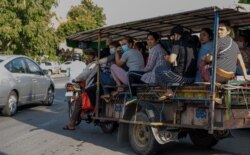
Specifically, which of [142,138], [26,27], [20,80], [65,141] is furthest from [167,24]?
[26,27]

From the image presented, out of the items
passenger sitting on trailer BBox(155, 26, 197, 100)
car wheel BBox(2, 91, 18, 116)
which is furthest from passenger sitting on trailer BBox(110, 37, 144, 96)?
car wheel BBox(2, 91, 18, 116)

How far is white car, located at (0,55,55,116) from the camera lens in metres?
12.7

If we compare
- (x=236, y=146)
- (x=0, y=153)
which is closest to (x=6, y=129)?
(x=0, y=153)

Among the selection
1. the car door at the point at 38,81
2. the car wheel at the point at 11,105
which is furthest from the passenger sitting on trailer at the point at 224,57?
the car door at the point at 38,81

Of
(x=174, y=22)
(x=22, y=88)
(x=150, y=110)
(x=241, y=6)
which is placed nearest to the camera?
(x=241, y=6)

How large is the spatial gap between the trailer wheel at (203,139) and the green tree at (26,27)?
19.1 meters

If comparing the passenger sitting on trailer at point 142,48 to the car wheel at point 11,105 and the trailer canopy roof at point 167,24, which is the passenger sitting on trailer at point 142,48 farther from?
the car wheel at point 11,105

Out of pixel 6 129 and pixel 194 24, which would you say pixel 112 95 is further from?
pixel 6 129

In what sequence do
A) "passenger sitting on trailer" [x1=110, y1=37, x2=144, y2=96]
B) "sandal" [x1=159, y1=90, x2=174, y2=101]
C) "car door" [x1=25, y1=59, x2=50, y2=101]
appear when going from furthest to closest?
"car door" [x1=25, y1=59, x2=50, y2=101] → "passenger sitting on trailer" [x1=110, y1=37, x2=144, y2=96] → "sandal" [x1=159, y1=90, x2=174, y2=101]

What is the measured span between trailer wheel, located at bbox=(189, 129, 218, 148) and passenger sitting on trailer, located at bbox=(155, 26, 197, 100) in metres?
1.29

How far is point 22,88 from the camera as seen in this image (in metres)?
13.7

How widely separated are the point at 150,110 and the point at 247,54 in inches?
97.5

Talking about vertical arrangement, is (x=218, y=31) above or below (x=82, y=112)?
above

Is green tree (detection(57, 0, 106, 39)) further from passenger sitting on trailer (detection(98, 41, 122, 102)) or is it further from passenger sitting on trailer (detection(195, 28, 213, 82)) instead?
passenger sitting on trailer (detection(195, 28, 213, 82))
